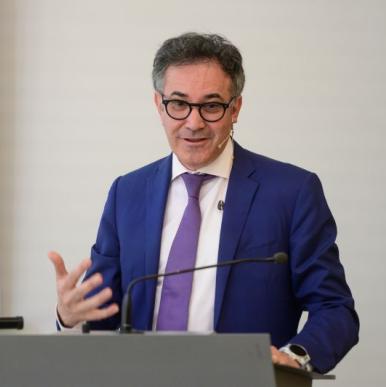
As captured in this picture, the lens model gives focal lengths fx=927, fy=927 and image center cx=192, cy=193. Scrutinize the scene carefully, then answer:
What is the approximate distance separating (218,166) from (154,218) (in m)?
0.27

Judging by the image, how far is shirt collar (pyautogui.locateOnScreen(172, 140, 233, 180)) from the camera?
298 centimetres

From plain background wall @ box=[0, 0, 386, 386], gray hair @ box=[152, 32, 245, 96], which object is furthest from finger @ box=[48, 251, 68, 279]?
plain background wall @ box=[0, 0, 386, 386]

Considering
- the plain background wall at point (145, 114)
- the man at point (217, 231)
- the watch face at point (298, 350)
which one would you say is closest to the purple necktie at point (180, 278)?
the man at point (217, 231)

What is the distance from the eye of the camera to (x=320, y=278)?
2.79 meters

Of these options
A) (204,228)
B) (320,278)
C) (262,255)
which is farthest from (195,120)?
(320,278)

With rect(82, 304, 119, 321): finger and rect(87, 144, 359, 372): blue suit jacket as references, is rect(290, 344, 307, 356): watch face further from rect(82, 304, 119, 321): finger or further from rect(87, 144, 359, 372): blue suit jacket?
rect(82, 304, 119, 321): finger

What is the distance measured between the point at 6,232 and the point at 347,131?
1.64 m

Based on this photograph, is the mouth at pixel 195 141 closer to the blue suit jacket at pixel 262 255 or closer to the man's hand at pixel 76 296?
the blue suit jacket at pixel 262 255

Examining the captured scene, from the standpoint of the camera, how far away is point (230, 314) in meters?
2.81

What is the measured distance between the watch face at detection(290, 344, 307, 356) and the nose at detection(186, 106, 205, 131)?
0.74 m

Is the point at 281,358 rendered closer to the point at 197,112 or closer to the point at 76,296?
the point at 76,296

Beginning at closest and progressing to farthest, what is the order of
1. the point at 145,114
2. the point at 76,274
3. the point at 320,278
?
the point at 76,274 → the point at 320,278 → the point at 145,114

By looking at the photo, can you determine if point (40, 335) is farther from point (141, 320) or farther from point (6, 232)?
point (6, 232)

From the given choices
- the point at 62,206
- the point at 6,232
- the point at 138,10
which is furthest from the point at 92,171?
the point at 138,10
